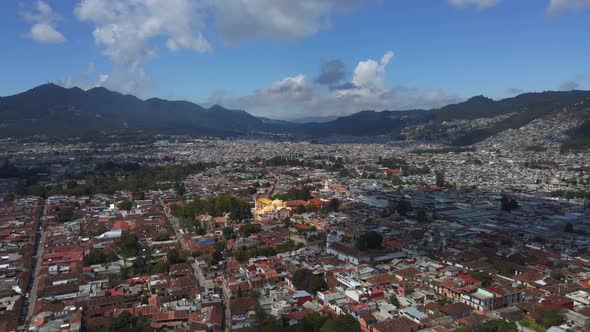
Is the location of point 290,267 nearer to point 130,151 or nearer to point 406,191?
point 406,191

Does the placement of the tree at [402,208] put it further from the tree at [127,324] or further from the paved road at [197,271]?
the tree at [127,324]

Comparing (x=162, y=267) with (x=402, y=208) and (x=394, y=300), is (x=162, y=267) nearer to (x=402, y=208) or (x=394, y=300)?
(x=394, y=300)

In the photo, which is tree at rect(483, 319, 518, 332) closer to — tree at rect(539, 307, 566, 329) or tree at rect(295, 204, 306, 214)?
tree at rect(539, 307, 566, 329)

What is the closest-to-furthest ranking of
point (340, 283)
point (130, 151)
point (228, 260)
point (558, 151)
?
1. point (340, 283)
2. point (228, 260)
3. point (558, 151)
4. point (130, 151)

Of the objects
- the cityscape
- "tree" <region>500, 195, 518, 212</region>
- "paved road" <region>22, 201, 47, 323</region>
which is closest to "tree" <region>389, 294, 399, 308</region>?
the cityscape

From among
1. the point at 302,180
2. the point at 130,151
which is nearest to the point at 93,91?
the point at 130,151

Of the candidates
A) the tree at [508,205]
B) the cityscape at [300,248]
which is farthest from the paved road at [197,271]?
the tree at [508,205]
